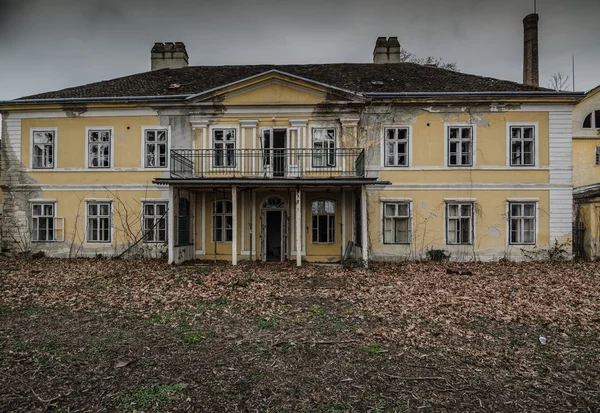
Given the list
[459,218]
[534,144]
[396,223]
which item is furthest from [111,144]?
[534,144]

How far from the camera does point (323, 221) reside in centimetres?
1429

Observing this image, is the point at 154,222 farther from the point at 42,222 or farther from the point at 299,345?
the point at 299,345

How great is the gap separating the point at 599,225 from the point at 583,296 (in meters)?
8.30

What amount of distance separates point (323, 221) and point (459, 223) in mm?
5657

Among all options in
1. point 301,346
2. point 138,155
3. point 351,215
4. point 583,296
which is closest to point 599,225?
point 583,296

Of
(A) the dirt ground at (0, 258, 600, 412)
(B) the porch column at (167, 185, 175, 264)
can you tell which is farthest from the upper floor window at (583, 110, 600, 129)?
(B) the porch column at (167, 185, 175, 264)

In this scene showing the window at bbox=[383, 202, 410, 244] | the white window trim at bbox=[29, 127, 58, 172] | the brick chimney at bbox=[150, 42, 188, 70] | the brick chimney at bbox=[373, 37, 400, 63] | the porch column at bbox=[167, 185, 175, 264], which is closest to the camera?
the porch column at bbox=[167, 185, 175, 264]

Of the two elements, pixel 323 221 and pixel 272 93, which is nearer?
pixel 272 93

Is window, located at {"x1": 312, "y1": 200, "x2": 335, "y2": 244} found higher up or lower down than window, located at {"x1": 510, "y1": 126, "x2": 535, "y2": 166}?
lower down

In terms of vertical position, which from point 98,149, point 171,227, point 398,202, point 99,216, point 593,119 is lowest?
point 171,227

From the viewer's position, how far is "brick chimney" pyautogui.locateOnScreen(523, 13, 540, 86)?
1794 cm

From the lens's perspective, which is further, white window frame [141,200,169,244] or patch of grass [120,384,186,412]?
white window frame [141,200,169,244]

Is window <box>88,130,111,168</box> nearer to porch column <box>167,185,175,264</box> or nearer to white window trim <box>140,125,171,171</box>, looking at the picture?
white window trim <box>140,125,171,171</box>

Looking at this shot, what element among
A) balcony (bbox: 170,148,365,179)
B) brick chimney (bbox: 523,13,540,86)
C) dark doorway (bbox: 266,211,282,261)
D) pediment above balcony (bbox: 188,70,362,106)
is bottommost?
dark doorway (bbox: 266,211,282,261)
